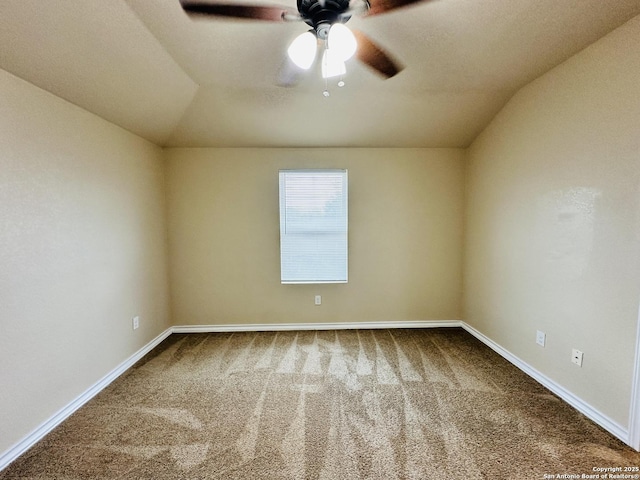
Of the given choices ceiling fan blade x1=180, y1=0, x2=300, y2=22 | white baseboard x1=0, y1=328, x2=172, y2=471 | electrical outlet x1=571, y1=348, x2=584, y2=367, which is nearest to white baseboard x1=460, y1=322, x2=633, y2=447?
electrical outlet x1=571, y1=348, x2=584, y2=367

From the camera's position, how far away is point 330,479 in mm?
1375

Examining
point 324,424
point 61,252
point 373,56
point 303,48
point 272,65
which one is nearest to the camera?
point 303,48

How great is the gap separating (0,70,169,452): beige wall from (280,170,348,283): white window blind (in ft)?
4.88

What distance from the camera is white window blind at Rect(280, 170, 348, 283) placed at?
3168 millimetres

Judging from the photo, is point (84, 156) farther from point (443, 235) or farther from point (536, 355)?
point (536, 355)

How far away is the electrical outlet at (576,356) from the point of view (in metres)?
1.87

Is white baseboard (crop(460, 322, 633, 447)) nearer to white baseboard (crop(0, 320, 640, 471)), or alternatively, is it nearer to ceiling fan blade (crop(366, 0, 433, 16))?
white baseboard (crop(0, 320, 640, 471))

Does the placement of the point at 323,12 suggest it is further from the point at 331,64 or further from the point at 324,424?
the point at 324,424

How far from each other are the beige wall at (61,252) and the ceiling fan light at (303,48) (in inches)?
64.6

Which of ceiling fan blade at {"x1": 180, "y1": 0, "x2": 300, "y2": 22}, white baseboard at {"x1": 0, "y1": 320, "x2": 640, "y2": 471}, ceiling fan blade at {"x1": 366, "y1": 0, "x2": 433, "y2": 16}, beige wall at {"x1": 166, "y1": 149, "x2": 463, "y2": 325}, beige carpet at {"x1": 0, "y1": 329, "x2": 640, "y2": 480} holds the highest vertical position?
ceiling fan blade at {"x1": 366, "y1": 0, "x2": 433, "y2": 16}

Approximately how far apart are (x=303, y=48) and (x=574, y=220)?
2.11m

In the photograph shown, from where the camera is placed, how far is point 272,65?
203 cm

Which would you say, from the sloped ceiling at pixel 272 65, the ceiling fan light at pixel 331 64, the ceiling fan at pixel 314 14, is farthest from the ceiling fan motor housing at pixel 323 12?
the sloped ceiling at pixel 272 65

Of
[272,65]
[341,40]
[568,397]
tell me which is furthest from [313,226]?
[568,397]
